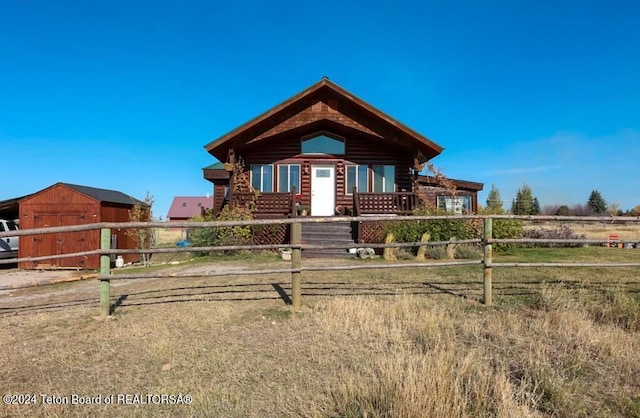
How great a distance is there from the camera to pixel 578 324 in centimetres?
439

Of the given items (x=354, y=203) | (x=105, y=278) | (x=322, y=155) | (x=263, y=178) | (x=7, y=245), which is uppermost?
(x=322, y=155)

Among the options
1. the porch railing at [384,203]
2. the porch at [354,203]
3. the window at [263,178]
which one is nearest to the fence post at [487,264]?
the porch at [354,203]

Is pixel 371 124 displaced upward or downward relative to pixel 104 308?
upward

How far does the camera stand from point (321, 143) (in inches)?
698

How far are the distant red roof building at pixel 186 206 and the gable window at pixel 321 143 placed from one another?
144 feet

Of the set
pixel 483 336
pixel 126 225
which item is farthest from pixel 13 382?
pixel 483 336

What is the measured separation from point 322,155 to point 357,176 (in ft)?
6.41

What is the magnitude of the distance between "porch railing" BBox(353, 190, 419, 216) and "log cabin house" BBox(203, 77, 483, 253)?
0.14 ft

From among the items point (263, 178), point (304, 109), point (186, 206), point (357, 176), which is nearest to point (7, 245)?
point (263, 178)

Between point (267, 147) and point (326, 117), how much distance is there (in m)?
3.27

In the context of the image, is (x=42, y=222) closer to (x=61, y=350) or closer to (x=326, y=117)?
(x=326, y=117)

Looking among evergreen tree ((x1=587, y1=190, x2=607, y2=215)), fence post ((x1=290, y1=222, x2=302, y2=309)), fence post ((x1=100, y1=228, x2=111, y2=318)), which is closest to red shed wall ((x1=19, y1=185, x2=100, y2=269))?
fence post ((x1=100, y1=228, x2=111, y2=318))

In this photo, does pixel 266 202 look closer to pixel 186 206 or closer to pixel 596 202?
pixel 186 206

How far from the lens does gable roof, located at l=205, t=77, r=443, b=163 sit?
1580cm
